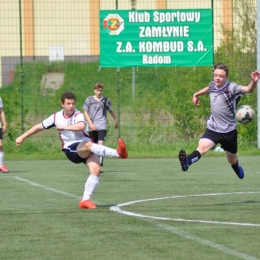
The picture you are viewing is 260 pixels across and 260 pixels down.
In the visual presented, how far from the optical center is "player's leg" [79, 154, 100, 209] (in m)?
11.1

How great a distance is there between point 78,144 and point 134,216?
174cm

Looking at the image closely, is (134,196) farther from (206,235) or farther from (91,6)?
(91,6)

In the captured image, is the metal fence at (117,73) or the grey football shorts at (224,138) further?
the metal fence at (117,73)

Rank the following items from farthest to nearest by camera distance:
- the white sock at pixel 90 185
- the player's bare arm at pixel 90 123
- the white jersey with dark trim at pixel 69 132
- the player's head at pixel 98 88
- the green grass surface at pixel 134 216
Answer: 1. the player's bare arm at pixel 90 123
2. the player's head at pixel 98 88
3. the white jersey with dark trim at pixel 69 132
4. the white sock at pixel 90 185
5. the green grass surface at pixel 134 216

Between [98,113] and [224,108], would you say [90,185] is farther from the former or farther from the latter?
[98,113]

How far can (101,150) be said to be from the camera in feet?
36.3

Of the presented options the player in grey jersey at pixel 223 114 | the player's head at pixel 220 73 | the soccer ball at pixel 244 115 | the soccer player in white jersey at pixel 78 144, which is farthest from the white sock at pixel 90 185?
the soccer ball at pixel 244 115

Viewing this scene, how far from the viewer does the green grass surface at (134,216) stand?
768 centimetres

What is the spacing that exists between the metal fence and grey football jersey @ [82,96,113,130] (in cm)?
498

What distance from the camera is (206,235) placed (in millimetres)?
8391

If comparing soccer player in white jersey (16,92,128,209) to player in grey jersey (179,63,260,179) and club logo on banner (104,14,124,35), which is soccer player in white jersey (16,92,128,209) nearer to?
player in grey jersey (179,63,260,179)

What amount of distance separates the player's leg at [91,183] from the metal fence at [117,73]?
1292 centimetres

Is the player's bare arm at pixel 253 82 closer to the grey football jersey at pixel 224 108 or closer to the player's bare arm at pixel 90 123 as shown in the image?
the grey football jersey at pixel 224 108

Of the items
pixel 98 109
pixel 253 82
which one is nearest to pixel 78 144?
pixel 253 82
